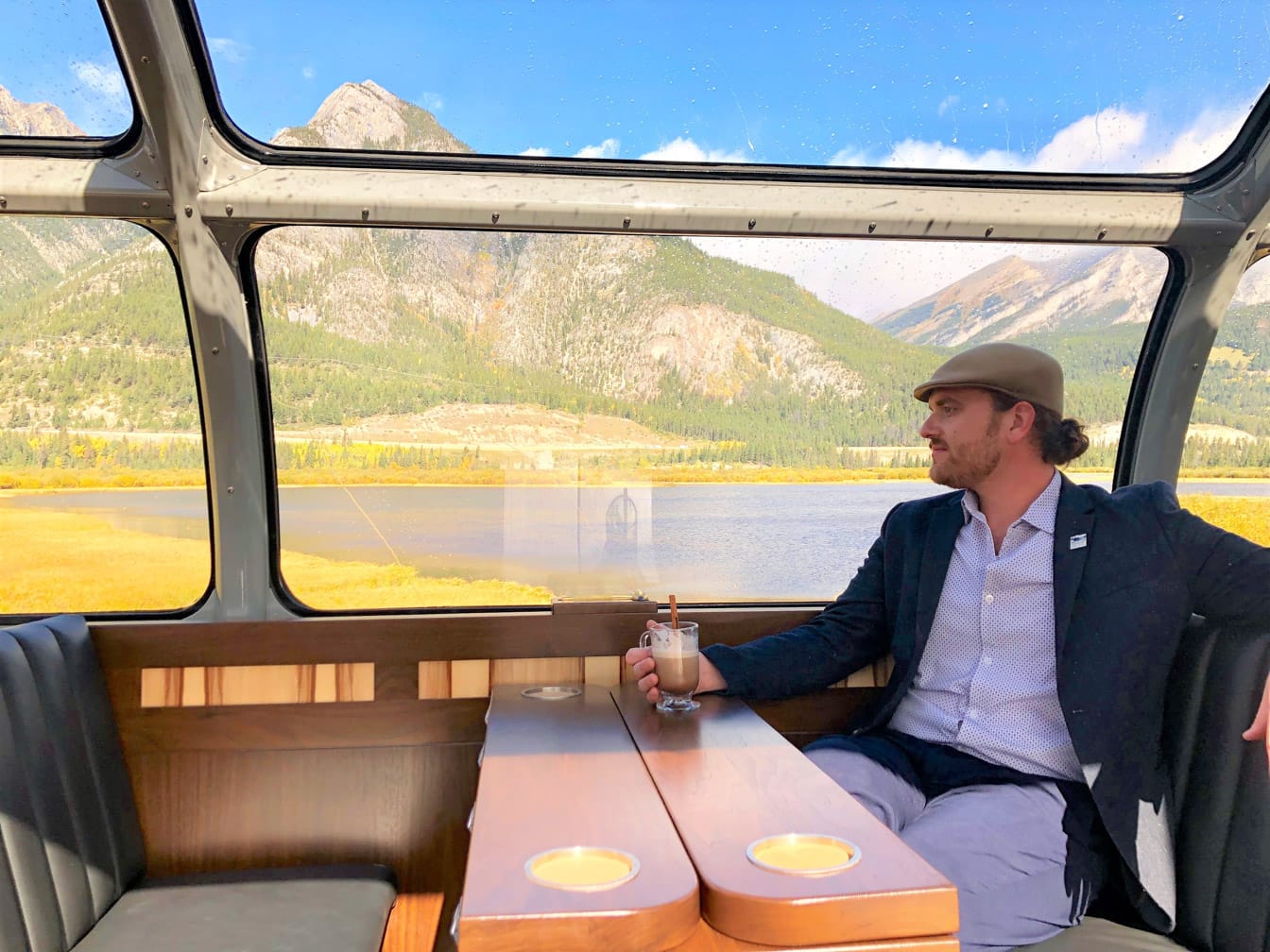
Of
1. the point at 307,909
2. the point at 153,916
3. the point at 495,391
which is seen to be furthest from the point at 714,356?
the point at 153,916

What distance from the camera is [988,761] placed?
2184 millimetres

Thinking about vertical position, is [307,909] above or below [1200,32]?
below

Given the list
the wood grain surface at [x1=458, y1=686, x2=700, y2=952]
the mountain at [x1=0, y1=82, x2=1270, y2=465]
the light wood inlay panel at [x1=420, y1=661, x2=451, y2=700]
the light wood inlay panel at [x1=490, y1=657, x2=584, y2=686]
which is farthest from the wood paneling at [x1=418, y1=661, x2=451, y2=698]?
the mountain at [x1=0, y1=82, x2=1270, y2=465]

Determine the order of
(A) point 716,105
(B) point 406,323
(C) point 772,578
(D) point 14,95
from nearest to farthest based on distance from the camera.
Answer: (D) point 14,95 → (A) point 716,105 → (B) point 406,323 → (C) point 772,578

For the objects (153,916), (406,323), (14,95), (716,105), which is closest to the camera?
(153,916)

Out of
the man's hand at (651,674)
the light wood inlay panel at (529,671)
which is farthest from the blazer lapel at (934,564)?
the light wood inlay panel at (529,671)

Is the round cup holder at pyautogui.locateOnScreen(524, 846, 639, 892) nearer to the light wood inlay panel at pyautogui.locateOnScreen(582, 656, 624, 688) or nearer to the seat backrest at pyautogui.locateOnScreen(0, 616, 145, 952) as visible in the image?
the seat backrest at pyautogui.locateOnScreen(0, 616, 145, 952)

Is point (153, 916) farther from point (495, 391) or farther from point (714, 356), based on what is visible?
point (714, 356)

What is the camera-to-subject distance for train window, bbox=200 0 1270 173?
242 centimetres

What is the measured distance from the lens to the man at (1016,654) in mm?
1946

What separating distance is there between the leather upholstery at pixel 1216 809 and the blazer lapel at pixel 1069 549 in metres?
0.24

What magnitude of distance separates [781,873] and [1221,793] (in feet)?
3.83

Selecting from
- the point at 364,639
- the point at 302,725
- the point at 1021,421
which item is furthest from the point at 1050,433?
the point at 302,725

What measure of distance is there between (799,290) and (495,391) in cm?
88
